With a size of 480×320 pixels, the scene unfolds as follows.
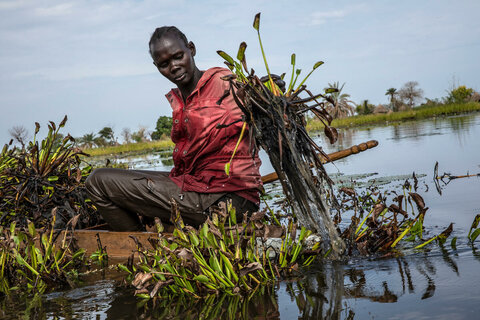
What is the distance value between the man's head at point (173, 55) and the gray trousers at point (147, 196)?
0.73 meters

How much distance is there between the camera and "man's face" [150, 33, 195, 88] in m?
3.35

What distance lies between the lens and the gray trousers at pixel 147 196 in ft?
11.3

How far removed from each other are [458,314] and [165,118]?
1557 inches

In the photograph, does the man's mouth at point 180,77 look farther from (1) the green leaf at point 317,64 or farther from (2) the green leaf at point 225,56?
(1) the green leaf at point 317,64

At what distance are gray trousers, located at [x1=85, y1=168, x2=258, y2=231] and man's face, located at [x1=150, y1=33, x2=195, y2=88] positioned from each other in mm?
724

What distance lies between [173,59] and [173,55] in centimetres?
4

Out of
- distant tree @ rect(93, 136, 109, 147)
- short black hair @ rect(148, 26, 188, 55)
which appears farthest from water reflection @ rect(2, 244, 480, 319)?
distant tree @ rect(93, 136, 109, 147)

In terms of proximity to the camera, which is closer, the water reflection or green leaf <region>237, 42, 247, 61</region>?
the water reflection

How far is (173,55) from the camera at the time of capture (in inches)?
133

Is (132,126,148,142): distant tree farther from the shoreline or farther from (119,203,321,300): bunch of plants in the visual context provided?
(119,203,321,300): bunch of plants

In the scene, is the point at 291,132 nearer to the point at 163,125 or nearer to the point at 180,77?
the point at 180,77

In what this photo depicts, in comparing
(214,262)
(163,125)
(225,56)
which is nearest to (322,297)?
(214,262)

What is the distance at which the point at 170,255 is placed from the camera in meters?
2.82

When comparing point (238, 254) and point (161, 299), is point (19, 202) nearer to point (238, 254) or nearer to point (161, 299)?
point (161, 299)
